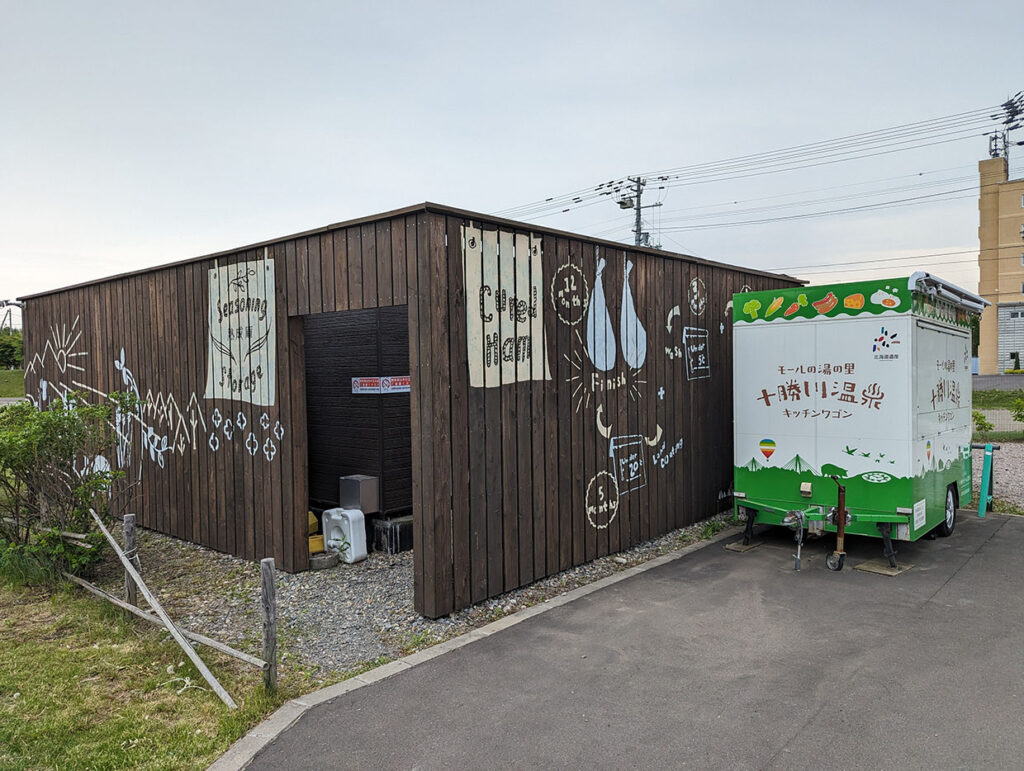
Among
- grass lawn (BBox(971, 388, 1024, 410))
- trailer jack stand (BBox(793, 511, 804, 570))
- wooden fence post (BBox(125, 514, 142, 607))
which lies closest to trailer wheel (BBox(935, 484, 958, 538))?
trailer jack stand (BBox(793, 511, 804, 570))

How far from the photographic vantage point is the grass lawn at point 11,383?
36.1m

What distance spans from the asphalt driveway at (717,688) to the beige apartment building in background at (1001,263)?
136ft

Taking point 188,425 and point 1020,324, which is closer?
point 188,425

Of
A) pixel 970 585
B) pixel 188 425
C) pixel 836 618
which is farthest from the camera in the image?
pixel 188 425

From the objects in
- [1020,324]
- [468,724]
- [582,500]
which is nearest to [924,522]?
[582,500]

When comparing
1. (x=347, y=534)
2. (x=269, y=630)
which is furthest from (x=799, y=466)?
(x=269, y=630)

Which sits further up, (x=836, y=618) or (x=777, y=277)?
(x=777, y=277)

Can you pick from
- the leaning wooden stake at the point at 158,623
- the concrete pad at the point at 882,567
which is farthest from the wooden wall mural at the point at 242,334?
the concrete pad at the point at 882,567

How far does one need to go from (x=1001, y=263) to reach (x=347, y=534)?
45.2 meters

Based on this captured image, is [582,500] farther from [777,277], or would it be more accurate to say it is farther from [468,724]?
[777,277]

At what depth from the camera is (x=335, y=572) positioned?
6766mm

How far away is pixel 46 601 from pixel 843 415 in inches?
294

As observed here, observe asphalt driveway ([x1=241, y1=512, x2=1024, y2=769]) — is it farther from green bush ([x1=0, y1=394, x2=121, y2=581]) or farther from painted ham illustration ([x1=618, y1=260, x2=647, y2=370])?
green bush ([x1=0, y1=394, x2=121, y2=581])

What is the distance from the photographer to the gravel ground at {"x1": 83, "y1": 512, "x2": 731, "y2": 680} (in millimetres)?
4871
